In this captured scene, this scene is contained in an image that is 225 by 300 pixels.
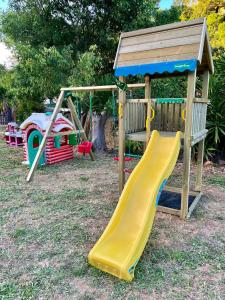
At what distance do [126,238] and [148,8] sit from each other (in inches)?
266

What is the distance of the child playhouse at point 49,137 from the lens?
5.48 metres

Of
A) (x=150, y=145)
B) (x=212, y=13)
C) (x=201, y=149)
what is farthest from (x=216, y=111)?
(x=212, y=13)

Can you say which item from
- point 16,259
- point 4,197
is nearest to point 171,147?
point 16,259

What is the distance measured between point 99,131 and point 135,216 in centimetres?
487

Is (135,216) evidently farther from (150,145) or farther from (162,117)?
(162,117)

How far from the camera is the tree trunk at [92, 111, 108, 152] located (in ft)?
23.4

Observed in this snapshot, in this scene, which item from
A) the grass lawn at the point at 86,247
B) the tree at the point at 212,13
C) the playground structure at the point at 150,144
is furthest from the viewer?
the tree at the point at 212,13

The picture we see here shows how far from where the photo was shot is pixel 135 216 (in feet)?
8.29

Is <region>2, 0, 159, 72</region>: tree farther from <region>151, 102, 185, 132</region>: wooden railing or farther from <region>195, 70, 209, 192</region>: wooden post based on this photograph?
<region>195, 70, 209, 192</region>: wooden post

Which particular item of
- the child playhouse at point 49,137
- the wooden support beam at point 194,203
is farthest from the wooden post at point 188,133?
the child playhouse at point 49,137

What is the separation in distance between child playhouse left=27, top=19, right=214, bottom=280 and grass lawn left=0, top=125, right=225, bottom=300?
0.18 metres

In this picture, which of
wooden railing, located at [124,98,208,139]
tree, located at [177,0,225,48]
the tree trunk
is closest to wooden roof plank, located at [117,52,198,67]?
wooden railing, located at [124,98,208,139]

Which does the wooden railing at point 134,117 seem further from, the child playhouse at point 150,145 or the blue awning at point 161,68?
the blue awning at point 161,68

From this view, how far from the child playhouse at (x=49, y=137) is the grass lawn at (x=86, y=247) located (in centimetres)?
125
